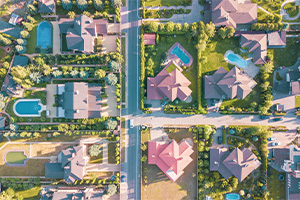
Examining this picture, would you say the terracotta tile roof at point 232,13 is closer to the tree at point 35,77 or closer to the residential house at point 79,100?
the residential house at point 79,100

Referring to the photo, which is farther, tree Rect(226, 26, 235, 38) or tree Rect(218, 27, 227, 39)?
tree Rect(218, 27, 227, 39)

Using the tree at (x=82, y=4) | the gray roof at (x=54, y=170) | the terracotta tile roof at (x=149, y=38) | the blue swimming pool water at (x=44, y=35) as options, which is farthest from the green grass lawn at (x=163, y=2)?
the gray roof at (x=54, y=170)

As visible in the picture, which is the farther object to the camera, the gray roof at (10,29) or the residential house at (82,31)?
the gray roof at (10,29)

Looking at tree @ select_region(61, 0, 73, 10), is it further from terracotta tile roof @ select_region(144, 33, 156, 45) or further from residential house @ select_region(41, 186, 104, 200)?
residential house @ select_region(41, 186, 104, 200)

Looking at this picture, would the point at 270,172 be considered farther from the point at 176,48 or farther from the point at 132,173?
the point at 176,48

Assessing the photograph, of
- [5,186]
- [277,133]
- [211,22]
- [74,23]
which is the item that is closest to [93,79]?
[74,23]

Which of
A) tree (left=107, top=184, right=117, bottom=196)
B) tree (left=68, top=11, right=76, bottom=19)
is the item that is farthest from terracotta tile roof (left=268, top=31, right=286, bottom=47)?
tree (left=107, top=184, right=117, bottom=196)

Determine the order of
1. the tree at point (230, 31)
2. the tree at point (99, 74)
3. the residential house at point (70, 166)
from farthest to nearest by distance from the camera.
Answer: the tree at point (99, 74), the tree at point (230, 31), the residential house at point (70, 166)

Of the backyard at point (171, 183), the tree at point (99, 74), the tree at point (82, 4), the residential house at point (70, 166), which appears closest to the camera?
the residential house at point (70, 166)
